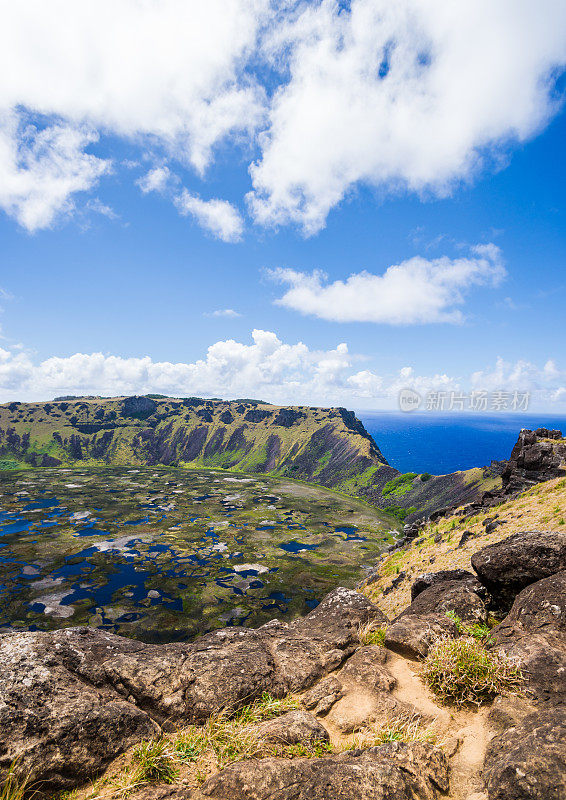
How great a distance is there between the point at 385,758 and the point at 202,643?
7.13 m

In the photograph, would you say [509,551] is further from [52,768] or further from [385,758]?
[52,768]

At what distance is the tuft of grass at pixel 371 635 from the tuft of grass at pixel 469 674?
2901mm

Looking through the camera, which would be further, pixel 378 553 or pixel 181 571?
pixel 378 553

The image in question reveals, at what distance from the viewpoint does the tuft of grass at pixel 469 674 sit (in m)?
8.97

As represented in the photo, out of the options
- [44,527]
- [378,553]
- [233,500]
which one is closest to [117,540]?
[44,527]

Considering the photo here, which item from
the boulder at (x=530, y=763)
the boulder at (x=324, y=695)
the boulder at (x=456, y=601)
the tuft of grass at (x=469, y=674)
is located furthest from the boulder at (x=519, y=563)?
the boulder at (x=324, y=695)

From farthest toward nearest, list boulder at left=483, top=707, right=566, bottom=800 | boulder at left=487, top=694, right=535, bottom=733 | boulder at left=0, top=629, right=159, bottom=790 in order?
1. boulder at left=487, top=694, right=535, bottom=733
2. boulder at left=0, top=629, right=159, bottom=790
3. boulder at left=483, top=707, right=566, bottom=800

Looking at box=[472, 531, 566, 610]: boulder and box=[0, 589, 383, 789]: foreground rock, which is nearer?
box=[0, 589, 383, 789]: foreground rock

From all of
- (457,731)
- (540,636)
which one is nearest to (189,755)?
(457,731)

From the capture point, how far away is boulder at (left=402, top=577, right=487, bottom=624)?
1362 centimetres

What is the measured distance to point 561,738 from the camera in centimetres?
615

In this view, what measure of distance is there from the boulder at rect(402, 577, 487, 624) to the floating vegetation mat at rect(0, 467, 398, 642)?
58.7 meters

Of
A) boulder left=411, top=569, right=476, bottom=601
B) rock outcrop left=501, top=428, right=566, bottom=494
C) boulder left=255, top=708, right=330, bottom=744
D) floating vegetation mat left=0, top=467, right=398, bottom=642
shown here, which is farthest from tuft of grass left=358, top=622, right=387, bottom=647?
floating vegetation mat left=0, top=467, right=398, bottom=642

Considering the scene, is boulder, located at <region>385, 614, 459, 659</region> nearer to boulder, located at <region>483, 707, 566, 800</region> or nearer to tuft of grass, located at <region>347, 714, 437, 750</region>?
tuft of grass, located at <region>347, 714, 437, 750</region>
